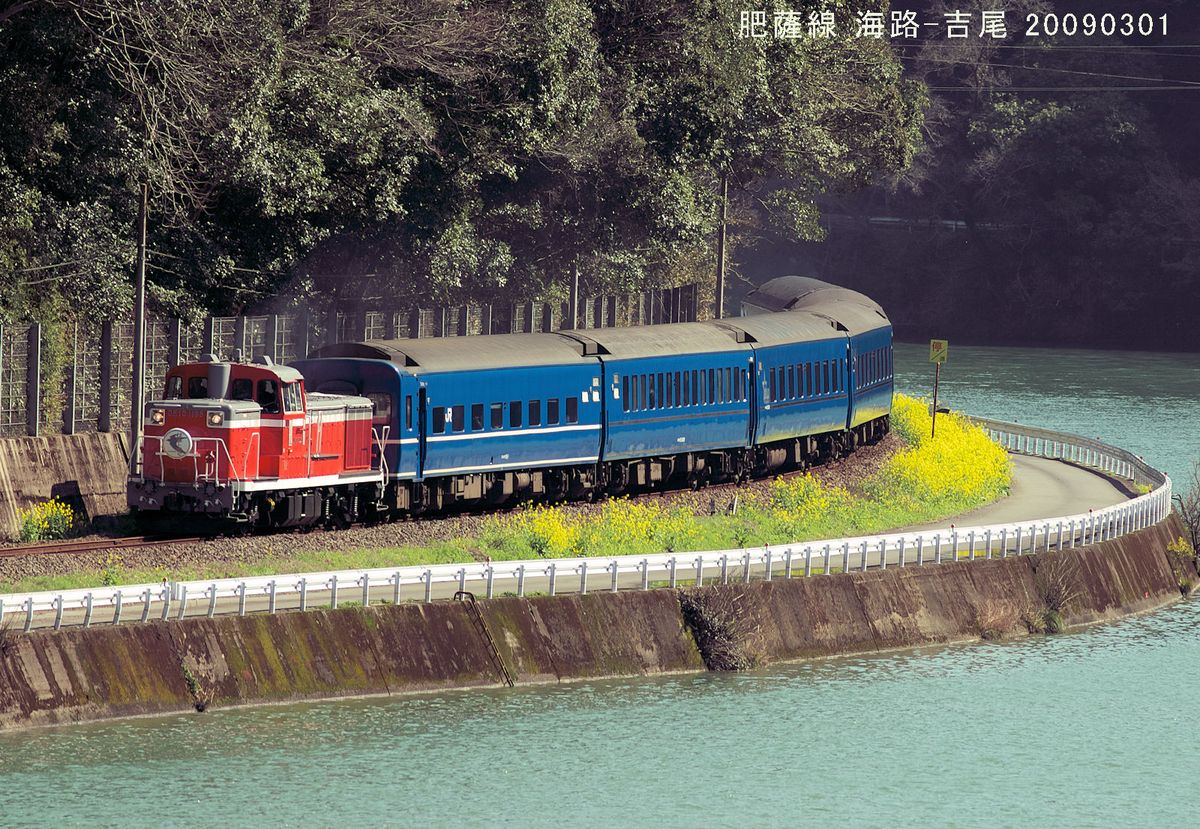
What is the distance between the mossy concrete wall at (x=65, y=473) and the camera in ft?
139

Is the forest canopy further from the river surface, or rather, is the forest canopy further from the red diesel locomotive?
the river surface

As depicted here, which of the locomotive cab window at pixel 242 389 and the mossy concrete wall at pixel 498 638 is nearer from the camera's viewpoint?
the mossy concrete wall at pixel 498 638

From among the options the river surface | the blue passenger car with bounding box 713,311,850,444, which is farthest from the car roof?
the river surface

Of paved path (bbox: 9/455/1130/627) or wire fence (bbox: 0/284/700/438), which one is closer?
paved path (bbox: 9/455/1130/627)

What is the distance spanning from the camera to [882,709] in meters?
37.5

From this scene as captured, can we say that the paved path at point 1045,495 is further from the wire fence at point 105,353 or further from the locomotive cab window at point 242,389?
the locomotive cab window at point 242,389

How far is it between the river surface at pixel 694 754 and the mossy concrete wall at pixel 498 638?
0.37 meters

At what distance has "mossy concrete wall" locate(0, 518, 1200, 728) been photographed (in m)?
30.6

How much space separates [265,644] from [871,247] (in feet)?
391

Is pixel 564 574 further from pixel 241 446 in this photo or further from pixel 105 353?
pixel 105 353

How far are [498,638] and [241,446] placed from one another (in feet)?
21.6

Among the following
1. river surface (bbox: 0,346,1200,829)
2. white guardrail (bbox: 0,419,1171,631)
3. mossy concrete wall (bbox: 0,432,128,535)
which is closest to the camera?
river surface (bbox: 0,346,1200,829)

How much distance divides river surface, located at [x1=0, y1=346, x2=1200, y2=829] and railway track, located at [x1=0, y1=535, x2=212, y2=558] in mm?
5878

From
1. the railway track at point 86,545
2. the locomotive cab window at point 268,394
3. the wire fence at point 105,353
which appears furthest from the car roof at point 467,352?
the railway track at point 86,545
